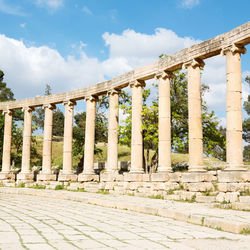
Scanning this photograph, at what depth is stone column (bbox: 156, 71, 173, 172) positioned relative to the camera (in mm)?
24891

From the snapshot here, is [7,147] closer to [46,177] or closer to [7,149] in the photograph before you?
[7,149]

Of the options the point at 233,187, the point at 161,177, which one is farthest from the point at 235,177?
the point at 161,177

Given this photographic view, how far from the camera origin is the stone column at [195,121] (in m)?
22.6

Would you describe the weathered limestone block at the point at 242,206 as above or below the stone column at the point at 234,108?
below

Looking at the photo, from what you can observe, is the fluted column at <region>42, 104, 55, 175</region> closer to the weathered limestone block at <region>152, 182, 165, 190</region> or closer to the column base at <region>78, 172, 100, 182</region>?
the column base at <region>78, 172, 100, 182</region>

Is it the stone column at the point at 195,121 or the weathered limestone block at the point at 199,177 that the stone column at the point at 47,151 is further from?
the weathered limestone block at the point at 199,177

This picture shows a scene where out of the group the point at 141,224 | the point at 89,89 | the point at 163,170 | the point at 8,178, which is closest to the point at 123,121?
the point at 89,89

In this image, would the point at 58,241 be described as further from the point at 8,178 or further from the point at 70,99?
the point at 8,178

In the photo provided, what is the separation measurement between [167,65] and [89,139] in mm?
11714

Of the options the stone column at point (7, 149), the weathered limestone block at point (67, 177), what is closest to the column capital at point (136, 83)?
the weathered limestone block at point (67, 177)

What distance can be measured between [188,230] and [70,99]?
26799mm

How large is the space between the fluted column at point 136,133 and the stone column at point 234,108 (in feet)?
28.5

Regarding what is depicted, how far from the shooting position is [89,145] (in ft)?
107

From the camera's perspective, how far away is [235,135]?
20.1m
